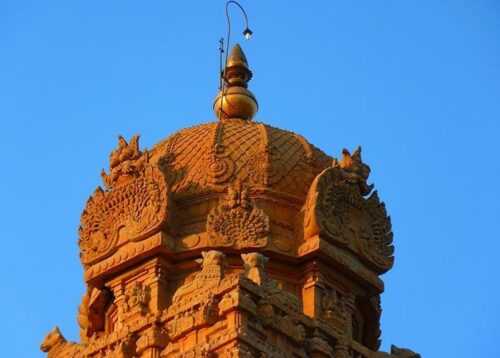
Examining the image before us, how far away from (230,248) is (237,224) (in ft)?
1.95

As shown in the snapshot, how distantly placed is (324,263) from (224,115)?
658 centimetres

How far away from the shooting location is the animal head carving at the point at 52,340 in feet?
164

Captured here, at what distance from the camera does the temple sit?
46562 mm

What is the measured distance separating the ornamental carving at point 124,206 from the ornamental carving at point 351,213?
11.1ft

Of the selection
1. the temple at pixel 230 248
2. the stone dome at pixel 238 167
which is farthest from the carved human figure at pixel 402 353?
the stone dome at pixel 238 167

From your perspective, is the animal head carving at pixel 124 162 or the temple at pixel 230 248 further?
the animal head carving at pixel 124 162

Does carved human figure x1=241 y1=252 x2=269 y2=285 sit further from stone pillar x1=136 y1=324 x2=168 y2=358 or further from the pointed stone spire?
the pointed stone spire

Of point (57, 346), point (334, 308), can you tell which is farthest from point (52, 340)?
point (334, 308)

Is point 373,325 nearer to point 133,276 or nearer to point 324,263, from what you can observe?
point 324,263

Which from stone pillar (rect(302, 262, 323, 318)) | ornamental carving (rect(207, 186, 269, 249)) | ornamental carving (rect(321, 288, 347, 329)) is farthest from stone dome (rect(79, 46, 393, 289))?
ornamental carving (rect(321, 288, 347, 329))

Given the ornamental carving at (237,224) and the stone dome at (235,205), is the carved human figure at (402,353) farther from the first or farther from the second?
the ornamental carving at (237,224)

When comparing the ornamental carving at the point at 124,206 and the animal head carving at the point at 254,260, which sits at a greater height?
the ornamental carving at the point at 124,206

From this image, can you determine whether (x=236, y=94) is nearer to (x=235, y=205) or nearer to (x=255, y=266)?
(x=235, y=205)

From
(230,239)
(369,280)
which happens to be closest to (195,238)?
(230,239)
